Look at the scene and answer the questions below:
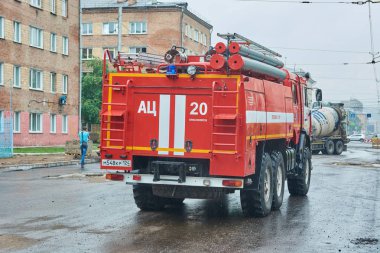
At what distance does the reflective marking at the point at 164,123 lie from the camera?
10781 mm

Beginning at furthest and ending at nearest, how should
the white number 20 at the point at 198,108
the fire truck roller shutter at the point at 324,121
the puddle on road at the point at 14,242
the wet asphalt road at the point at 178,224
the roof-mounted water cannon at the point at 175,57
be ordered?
the fire truck roller shutter at the point at 324,121
the roof-mounted water cannon at the point at 175,57
the white number 20 at the point at 198,108
the wet asphalt road at the point at 178,224
the puddle on road at the point at 14,242

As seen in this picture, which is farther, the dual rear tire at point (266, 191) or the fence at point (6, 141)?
the fence at point (6, 141)

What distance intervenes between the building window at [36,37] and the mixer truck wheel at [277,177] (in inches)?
1305

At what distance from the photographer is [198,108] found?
10.6 m

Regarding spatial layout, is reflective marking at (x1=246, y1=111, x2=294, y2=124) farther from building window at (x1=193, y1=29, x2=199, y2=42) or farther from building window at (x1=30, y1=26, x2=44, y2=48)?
building window at (x1=193, y1=29, x2=199, y2=42)

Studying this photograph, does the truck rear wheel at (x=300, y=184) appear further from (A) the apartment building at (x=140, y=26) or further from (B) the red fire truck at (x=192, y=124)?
(A) the apartment building at (x=140, y=26)

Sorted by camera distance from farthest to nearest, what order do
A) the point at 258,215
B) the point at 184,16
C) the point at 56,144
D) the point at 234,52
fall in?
the point at 184,16 < the point at 56,144 < the point at 258,215 < the point at 234,52

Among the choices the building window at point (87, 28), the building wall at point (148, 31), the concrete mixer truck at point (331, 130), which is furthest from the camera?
the building window at point (87, 28)

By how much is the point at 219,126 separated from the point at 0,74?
→ 31599 mm

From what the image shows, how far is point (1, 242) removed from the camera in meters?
8.69

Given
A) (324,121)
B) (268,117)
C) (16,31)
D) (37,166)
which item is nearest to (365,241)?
(268,117)

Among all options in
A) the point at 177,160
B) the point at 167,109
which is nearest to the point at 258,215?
the point at 177,160

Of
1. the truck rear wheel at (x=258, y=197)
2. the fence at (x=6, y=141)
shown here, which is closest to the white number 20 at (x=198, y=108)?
the truck rear wheel at (x=258, y=197)

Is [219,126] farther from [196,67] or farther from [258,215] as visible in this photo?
[258,215]
